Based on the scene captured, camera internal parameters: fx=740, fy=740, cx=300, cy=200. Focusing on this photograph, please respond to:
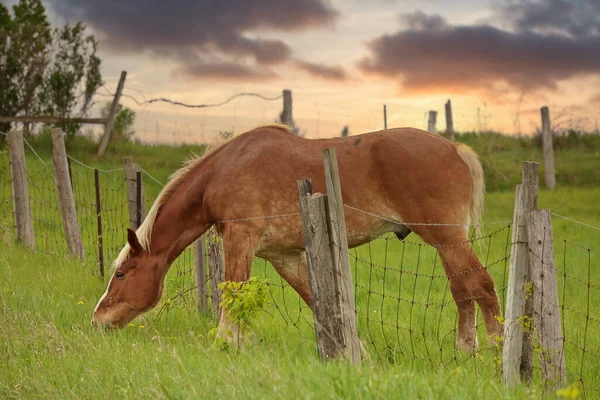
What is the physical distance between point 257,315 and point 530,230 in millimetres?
2024

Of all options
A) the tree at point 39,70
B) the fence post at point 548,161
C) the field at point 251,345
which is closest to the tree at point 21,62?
the tree at point 39,70

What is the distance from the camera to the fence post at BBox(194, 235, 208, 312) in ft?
24.8

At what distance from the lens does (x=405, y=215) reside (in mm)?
6469

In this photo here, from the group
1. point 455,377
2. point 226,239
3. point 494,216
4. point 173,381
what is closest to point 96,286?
point 226,239

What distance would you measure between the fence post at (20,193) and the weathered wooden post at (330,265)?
776cm

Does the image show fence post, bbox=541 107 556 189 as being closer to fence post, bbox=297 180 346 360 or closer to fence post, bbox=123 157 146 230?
fence post, bbox=123 157 146 230

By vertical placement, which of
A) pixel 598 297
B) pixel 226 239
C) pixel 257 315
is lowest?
pixel 598 297

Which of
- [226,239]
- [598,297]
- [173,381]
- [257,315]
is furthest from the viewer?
[598,297]

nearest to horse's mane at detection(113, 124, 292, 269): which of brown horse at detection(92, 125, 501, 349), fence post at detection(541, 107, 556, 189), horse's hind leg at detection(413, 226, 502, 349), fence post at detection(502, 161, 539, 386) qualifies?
brown horse at detection(92, 125, 501, 349)

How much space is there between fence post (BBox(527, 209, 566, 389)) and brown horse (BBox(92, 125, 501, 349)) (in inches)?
55.0

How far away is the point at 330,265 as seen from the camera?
484 centimetres

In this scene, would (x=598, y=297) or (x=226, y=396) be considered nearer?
(x=226, y=396)

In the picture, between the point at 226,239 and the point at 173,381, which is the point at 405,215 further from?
the point at 173,381

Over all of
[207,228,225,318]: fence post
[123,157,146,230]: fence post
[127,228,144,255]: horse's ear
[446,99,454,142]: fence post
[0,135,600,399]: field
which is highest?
[446,99,454,142]: fence post
